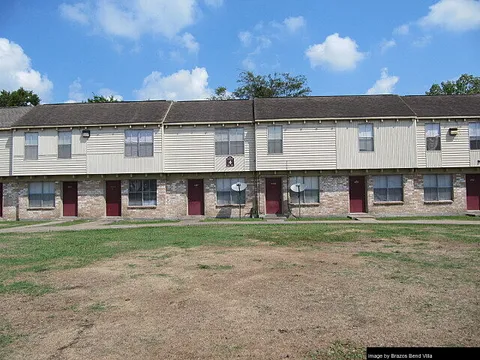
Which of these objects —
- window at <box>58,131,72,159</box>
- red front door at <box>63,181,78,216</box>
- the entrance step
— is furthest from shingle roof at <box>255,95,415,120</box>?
red front door at <box>63,181,78,216</box>

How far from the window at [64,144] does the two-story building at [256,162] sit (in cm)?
6

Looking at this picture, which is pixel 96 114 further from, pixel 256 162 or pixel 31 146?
pixel 256 162

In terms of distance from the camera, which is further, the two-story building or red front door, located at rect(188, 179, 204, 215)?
A: red front door, located at rect(188, 179, 204, 215)

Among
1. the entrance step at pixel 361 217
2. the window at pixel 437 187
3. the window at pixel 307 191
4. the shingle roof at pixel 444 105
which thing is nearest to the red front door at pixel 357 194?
the entrance step at pixel 361 217

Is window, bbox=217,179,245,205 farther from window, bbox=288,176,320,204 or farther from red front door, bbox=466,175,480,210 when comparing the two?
red front door, bbox=466,175,480,210

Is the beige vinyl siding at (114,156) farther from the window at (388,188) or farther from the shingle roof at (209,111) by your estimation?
the window at (388,188)

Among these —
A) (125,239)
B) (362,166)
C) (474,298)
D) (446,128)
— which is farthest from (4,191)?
(446,128)

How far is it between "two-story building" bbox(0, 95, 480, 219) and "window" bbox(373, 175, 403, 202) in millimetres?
61

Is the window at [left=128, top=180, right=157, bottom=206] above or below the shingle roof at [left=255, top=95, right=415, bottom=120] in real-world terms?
below

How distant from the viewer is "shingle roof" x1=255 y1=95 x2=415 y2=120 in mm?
21859

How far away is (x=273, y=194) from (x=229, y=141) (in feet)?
Result: 13.9

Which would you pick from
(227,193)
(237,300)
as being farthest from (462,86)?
(237,300)

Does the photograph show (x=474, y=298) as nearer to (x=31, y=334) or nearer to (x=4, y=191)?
(x=31, y=334)

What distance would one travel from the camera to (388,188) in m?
22.0
